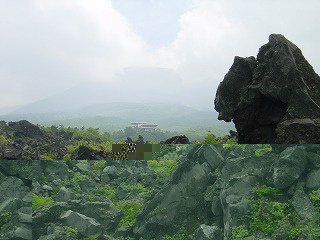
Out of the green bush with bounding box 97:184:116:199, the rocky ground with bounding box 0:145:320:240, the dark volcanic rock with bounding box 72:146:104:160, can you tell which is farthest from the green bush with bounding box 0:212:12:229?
the dark volcanic rock with bounding box 72:146:104:160

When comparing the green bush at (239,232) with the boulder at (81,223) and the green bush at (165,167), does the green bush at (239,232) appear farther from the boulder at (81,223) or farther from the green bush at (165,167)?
the boulder at (81,223)

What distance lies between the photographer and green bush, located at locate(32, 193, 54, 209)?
5.29 meters

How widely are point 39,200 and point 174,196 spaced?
1.70 meters

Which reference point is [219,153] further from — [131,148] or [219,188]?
[131,148]

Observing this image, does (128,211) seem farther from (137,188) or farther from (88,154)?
(88,154)

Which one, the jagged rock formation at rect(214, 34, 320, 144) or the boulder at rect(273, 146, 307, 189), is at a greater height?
the jagged rock formation at rect(214, 34, 320, 144)

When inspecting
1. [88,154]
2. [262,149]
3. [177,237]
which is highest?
[262,149]

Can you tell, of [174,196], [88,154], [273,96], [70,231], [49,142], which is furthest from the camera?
[49,142]

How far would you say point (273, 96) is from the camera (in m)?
7.05

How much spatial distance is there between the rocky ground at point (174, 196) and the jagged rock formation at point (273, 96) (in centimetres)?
141

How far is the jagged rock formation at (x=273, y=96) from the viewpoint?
6648 mm

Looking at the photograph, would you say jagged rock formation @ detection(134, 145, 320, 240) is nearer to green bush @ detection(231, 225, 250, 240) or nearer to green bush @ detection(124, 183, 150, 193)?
green bush @ detection(231, 225, 250, 240)

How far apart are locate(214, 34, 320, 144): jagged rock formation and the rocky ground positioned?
1.41 m

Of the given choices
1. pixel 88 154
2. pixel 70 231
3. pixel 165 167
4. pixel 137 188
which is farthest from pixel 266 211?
pixel 88 154
